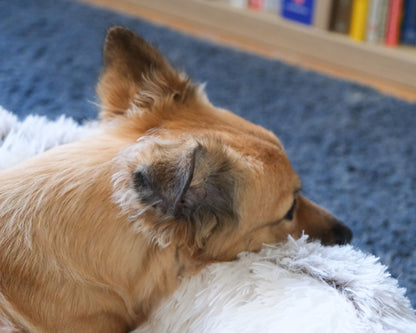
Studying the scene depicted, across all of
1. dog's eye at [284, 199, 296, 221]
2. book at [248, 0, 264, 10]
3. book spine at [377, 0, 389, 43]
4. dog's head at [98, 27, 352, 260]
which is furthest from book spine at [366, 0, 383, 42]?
dog's eye at [284, 199, 296, 221]

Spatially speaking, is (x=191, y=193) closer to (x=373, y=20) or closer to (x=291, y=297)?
Answer: (x=291, y=297)

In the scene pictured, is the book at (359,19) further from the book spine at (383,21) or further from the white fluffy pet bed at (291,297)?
the white fluffy pet bed at (291,297)

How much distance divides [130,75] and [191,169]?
1.71ft

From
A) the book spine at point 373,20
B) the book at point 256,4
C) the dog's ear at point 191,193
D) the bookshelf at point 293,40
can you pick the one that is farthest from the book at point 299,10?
the dog's ear at point 191,193

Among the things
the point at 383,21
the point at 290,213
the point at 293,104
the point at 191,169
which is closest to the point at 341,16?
the point at 383,21

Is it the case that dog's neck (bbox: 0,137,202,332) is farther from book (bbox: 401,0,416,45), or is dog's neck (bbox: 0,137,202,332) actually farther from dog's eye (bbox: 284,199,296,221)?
book (bbox: 401,0,416,45)

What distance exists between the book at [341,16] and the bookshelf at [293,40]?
5 cm

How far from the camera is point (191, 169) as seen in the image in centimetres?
79

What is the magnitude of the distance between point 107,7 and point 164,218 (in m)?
2.45

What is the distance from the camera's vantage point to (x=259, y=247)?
1.13 m

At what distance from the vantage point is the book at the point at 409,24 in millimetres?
2447

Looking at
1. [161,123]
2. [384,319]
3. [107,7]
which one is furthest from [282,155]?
[107,7]

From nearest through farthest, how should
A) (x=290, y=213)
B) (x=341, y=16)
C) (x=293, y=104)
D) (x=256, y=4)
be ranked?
(x=290, y=213) < (x=293, y=104) < (x=341, y=16) < (x=256, y=4)

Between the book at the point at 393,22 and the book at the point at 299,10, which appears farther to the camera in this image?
the book at the point at 299,10
